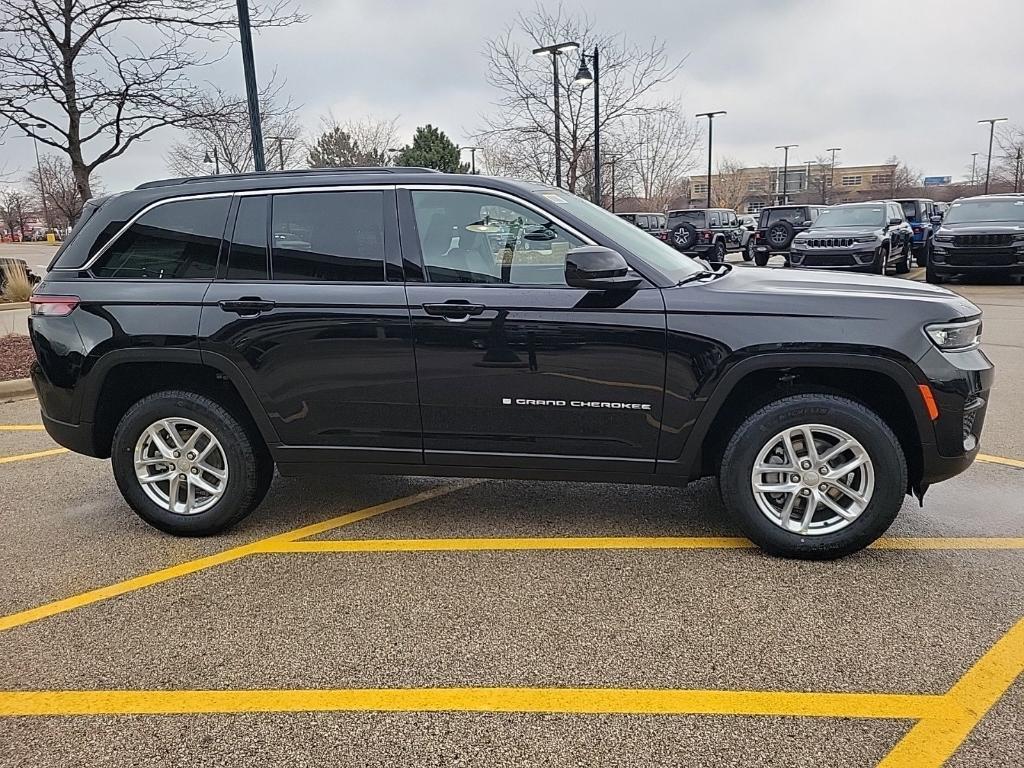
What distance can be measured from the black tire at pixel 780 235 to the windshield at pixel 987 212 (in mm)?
4094

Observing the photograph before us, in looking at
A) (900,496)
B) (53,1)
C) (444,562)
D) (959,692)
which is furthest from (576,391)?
(53,1)

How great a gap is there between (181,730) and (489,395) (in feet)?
6.14

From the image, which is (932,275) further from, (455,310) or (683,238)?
(455,310)

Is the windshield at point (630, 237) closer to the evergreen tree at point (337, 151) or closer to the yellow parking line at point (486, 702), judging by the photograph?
the yellow parking line at point (486, 702)

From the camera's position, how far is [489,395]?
3.71 metres

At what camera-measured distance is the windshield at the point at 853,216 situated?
55.7ft

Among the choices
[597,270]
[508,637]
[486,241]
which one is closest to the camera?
[508,637]

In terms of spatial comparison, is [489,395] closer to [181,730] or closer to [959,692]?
[181,730]

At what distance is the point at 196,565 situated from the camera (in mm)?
3783

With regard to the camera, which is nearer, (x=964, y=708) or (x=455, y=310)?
(x=964, y=708)

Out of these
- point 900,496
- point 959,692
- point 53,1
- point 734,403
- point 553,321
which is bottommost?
point 959,692

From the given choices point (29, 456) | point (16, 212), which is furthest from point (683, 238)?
point (16, 212)

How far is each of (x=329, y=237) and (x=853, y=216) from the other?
16.2 metres

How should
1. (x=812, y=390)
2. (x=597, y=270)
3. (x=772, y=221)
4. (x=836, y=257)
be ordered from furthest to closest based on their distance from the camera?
1. (x=772, y=221)
2. (x=836, y=257)
3. (x=812, y=390)
4. (x=597, y=270)
